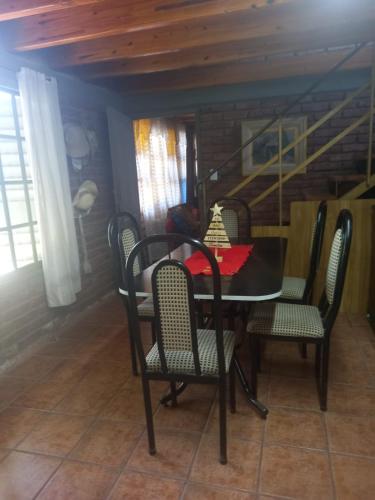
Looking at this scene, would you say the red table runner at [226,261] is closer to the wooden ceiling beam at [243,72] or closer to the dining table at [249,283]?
the dining table at [249,283]

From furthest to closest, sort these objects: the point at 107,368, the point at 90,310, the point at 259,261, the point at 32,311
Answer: the point at 90,310 < the point at 32,311 < the point at 107,368 < the point at 259,261

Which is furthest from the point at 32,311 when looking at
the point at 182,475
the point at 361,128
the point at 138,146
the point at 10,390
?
the point at 361,128

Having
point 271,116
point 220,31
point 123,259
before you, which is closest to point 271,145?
point 271,116

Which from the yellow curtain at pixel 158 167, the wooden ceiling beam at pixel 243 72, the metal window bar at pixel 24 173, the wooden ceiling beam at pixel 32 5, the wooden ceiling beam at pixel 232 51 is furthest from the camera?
the yellow curtain at pixel 158 167

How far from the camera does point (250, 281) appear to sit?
5.73 ft

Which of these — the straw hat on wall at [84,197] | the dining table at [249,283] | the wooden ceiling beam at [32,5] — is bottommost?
the dining table at [249,283]

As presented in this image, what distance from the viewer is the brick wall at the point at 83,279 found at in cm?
259

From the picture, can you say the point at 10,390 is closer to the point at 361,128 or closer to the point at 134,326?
the point at 134,326

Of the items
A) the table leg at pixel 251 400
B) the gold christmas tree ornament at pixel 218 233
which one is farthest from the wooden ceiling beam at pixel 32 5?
the table leg at pixel 251 400

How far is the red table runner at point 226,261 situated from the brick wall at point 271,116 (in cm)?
212

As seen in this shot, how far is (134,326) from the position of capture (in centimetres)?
155

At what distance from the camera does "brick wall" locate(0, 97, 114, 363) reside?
8.49ft

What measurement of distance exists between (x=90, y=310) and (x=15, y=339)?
0.97m

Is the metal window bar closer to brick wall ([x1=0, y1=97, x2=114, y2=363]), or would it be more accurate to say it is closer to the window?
the window
